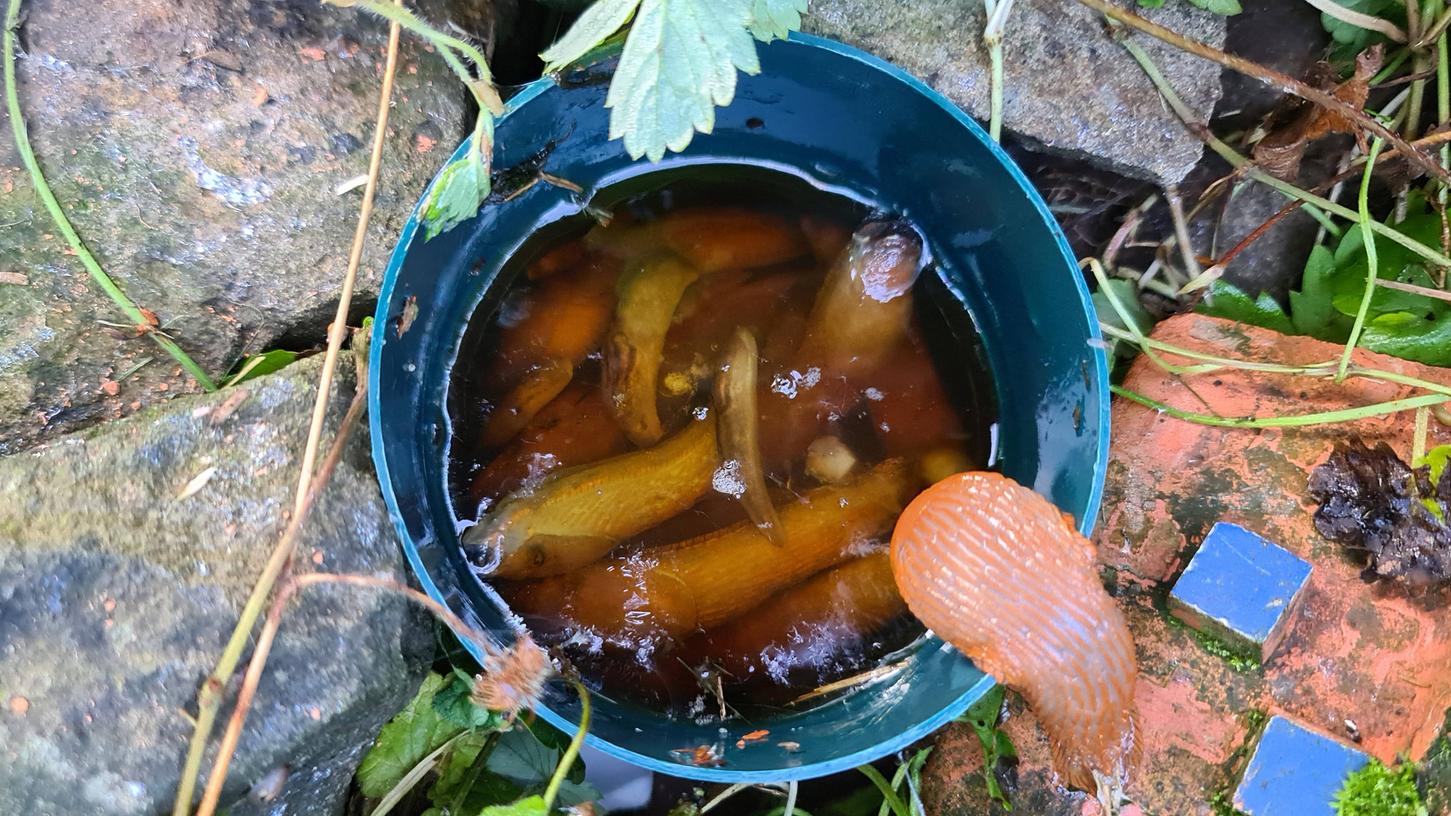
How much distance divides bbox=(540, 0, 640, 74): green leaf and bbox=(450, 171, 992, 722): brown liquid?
594 millimetres

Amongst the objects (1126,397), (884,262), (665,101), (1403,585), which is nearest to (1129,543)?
(1126,397)

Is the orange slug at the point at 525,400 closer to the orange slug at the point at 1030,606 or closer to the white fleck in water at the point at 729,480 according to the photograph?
the white fleck in water at the point at 729,480

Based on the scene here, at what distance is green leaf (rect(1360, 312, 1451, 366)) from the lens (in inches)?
60.7

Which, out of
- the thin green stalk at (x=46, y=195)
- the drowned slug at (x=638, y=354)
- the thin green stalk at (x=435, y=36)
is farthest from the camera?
the drowned slug at (x=638, y=354)

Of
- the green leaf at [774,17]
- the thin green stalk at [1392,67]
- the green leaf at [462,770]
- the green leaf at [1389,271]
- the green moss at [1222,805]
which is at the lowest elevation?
the green moss at [1222,805]

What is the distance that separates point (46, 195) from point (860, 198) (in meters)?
1.26

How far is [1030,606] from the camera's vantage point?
3.86 feet

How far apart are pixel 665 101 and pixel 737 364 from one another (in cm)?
58

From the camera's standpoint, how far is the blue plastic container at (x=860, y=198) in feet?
3.84

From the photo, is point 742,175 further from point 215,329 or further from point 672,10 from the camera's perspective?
point 215,329

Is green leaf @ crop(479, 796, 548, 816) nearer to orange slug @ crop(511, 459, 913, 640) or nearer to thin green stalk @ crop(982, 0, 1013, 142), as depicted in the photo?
orange slug @ crop(511, 459, 913, 640)

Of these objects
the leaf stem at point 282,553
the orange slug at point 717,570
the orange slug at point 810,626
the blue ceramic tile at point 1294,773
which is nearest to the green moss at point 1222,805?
the blue ceramic tile at point 1294,773

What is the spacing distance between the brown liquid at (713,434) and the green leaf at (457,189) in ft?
1.46

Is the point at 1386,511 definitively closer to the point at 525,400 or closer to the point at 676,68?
the point at 676,68
